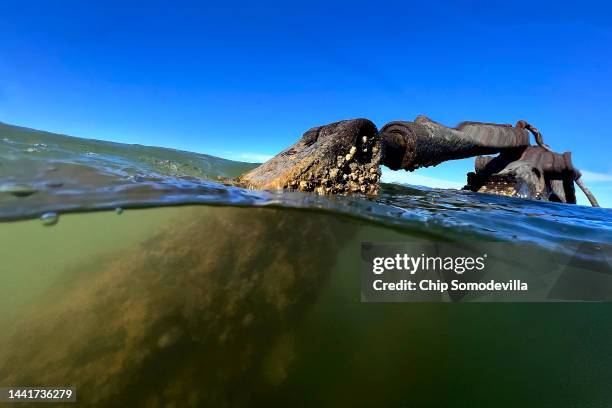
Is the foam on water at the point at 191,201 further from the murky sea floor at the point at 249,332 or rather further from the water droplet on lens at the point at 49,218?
the murky sea floor at the point at 249,332

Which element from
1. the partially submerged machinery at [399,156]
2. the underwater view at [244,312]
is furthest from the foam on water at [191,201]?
the partially submerged machinery at [399,156]

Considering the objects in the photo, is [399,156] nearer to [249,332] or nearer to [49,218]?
[249,332]

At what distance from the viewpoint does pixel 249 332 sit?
314cm

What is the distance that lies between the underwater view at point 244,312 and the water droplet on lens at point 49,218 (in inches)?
1.0

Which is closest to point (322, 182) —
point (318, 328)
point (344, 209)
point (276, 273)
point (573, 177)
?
point (344, 209)

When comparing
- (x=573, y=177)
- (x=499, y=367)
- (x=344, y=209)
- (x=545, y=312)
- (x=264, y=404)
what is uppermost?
(x=573, y=177)

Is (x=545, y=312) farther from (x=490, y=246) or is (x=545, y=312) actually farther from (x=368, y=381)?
(x=368, y=381)

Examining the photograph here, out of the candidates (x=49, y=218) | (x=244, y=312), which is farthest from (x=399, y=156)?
(x=49, y=218)

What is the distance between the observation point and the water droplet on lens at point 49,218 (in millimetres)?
4996

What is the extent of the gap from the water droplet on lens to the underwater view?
1.0 inches

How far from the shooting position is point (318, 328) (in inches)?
136

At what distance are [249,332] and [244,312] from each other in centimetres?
25

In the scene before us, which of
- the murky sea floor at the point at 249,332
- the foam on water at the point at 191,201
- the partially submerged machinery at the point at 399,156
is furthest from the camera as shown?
the partially submerged machinery at the point at 399,156

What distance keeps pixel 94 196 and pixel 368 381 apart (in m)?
A: 4.91
